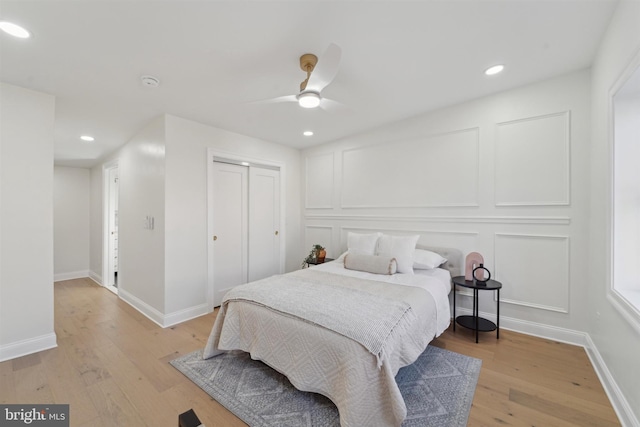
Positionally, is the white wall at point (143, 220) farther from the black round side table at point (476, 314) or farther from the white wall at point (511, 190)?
the black round side table at point (476, 314)

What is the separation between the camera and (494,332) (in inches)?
108

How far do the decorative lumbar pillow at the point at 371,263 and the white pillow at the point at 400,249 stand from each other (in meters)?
0.09

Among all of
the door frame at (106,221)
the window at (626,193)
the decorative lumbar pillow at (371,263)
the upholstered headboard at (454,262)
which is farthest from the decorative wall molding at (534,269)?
the door frame at (106,221)

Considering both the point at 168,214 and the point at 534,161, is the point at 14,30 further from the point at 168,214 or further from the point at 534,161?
the point at 534,161

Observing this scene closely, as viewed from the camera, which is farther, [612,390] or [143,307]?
[143,307]

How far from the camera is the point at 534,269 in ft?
8.56

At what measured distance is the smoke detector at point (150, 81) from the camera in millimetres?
2285

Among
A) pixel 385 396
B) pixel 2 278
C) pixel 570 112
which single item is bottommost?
pixel 385 396

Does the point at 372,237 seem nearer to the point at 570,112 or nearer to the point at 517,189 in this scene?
the point at 517,189

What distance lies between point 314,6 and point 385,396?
2.35 metres

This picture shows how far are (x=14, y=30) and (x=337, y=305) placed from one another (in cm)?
283

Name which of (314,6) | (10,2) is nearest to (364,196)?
(314,6)

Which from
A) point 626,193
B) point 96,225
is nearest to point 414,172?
point 626,193
